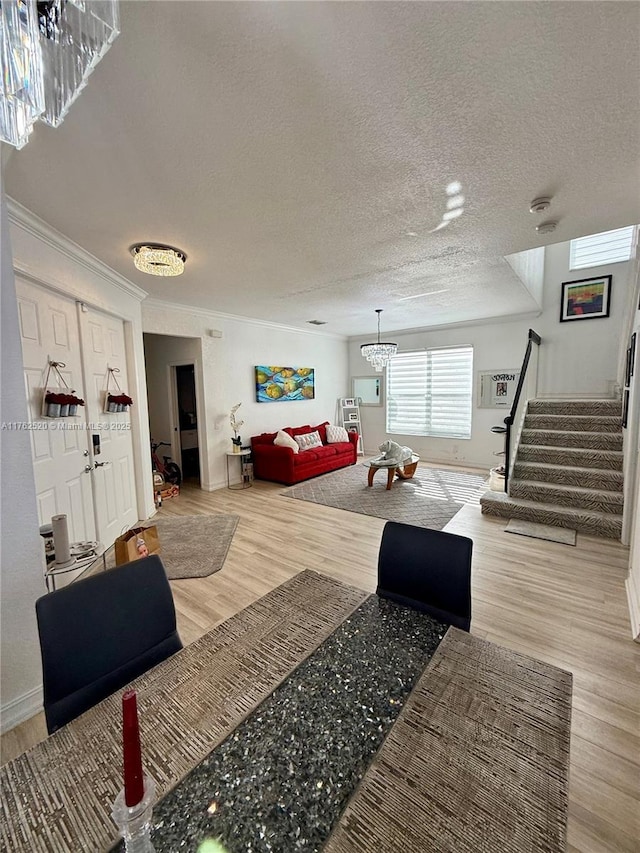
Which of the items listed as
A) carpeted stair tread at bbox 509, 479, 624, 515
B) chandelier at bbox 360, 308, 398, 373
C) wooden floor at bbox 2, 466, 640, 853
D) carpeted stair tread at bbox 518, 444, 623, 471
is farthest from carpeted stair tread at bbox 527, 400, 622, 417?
chandelier at bbox 360, 308, 398, 373

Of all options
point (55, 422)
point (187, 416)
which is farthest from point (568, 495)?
point (187, 416)

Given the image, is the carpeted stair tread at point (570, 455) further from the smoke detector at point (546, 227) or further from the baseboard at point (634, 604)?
the smoke detector at point (546, 227)

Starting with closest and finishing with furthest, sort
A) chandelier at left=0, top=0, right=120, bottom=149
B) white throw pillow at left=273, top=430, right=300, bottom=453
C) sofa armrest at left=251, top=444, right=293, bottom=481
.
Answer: chandelier at left=0, top=0, right=120, bottom=149, sofa armrest at left=251, top=444, right=293, bottom=481, white throw pillow at left=273, top=430, right=300, bottom=453

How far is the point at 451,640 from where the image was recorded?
1.08 m

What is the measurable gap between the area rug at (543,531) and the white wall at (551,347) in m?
2.73

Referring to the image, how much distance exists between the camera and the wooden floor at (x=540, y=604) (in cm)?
134

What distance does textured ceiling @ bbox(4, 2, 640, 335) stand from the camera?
117 cm

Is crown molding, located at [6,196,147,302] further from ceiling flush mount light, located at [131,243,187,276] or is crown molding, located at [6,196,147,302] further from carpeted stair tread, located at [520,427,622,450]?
carpeted stair tread, located at [520,427,622,450]

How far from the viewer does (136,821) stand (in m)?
0.54

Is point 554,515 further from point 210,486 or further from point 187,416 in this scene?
point 187,416

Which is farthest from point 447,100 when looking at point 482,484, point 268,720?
point 482,484

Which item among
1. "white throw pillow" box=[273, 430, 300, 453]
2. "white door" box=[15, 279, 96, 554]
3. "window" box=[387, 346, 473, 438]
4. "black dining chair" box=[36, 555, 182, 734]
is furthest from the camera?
"window" box=[387, 346, 473, 438]

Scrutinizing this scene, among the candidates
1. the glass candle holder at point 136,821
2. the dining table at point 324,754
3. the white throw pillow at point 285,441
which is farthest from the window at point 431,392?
the glass candle holder at point 136,821

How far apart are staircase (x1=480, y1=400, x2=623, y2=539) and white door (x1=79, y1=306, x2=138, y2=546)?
4.04 metres
